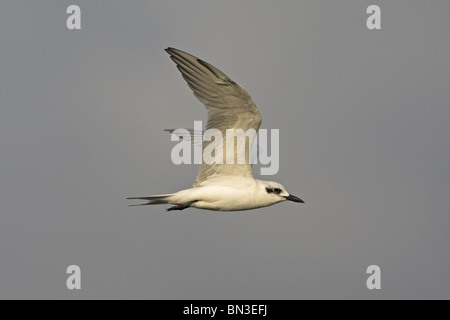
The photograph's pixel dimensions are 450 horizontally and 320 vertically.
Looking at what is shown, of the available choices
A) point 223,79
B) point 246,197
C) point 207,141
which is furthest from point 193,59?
point 246,197

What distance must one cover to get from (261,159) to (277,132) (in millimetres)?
815

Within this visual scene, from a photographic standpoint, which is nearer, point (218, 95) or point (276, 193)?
point (218, 95)

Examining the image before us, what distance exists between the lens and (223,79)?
19.0 meters

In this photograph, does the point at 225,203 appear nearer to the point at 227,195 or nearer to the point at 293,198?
the point at 227,195

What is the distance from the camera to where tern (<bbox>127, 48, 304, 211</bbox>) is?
62.6 feet

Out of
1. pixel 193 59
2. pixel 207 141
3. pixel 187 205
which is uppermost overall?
pixel 193 59

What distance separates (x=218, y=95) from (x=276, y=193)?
9.70ft

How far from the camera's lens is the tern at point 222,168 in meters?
19.1

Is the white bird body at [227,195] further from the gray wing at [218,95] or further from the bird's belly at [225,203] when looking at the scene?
the gray wing at [218,95]

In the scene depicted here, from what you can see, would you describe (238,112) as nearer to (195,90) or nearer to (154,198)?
(195,90)

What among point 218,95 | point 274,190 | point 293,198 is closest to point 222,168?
point 274,190

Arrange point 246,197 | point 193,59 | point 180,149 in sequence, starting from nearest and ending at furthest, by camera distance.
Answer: point 193,59, point 246,197, point 180,149

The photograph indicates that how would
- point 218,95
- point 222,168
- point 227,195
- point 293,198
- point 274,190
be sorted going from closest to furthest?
point 218,95 → point 227,195 → point 222,168 → point 274,190 → point 293,198

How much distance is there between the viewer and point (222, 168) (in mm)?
20281
